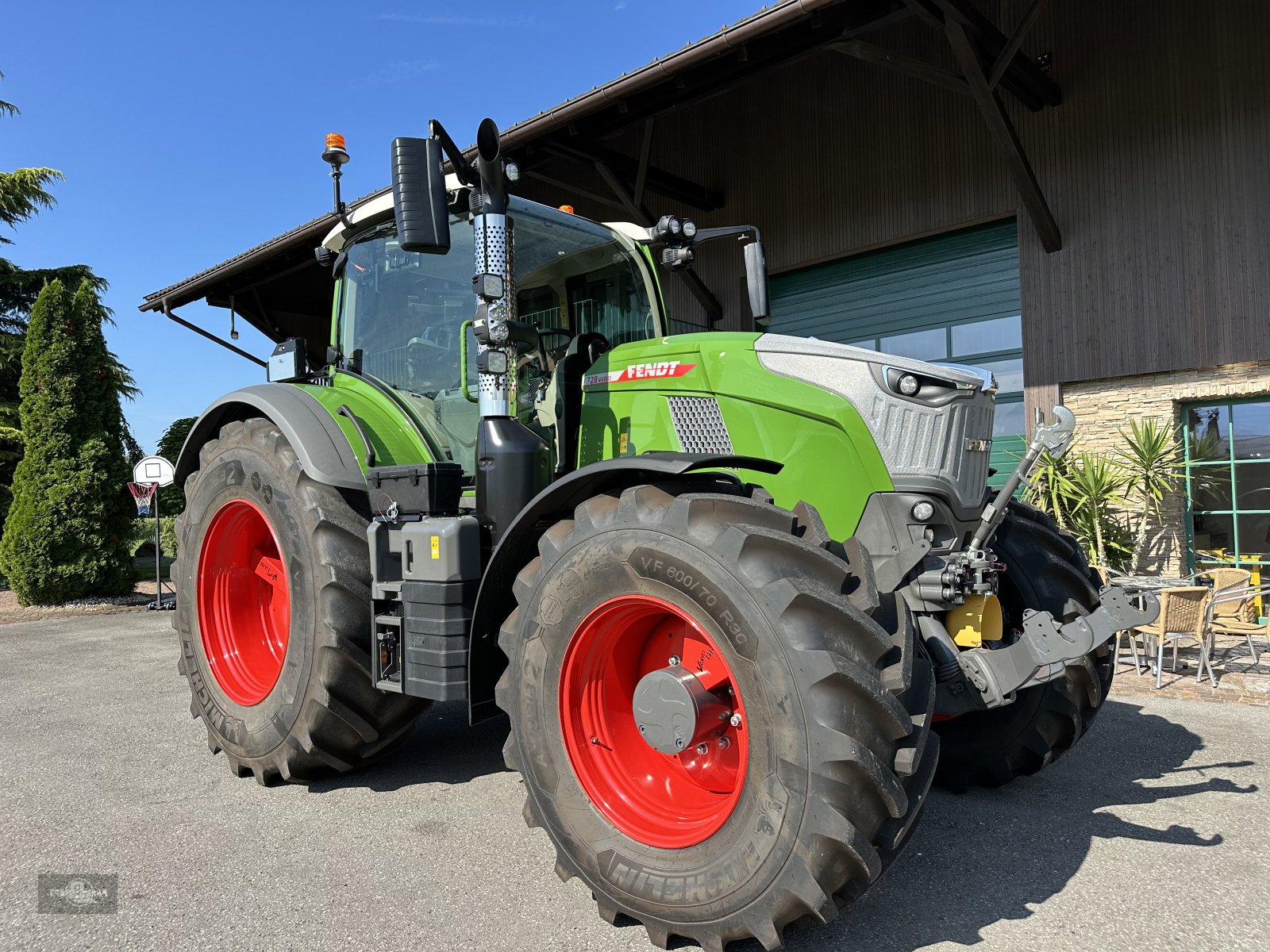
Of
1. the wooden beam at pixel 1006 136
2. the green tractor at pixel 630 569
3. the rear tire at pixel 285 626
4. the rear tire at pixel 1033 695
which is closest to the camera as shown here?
the green tractor at pixel 630 569

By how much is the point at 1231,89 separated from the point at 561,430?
747cm

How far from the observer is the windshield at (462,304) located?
3732 mm

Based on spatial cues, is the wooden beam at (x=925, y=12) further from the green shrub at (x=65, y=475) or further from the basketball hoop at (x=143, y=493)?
the green shrub at (x=65, y=475)

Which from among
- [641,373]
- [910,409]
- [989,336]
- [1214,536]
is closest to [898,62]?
[989,336]

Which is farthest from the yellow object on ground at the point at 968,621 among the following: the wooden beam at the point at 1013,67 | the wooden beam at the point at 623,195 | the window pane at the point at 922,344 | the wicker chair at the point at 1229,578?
the wooden beam at the point at 623,195

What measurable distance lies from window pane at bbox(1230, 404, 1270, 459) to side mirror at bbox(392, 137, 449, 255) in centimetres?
771

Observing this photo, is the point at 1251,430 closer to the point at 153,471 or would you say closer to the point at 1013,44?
the point at 1013,44

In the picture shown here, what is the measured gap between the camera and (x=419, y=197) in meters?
2.80

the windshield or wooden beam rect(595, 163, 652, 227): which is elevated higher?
wooden beam rect(595, 163, 652, 227)

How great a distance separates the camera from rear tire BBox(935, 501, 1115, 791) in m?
3.28

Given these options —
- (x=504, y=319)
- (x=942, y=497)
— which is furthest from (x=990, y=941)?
(x=504, y=319)

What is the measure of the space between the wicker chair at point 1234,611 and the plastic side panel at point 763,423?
437 cm

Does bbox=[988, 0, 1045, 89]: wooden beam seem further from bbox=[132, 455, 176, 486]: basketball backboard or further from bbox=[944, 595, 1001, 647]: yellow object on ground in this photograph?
bbox=[132, 455, 176, 486]: basketball backboard

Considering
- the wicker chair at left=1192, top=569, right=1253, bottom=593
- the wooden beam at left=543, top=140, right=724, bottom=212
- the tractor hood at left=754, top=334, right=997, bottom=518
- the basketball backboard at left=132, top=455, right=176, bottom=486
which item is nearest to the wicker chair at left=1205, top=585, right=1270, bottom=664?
the wicker chair at left=1192, top=569, right=1253, bottom=593
